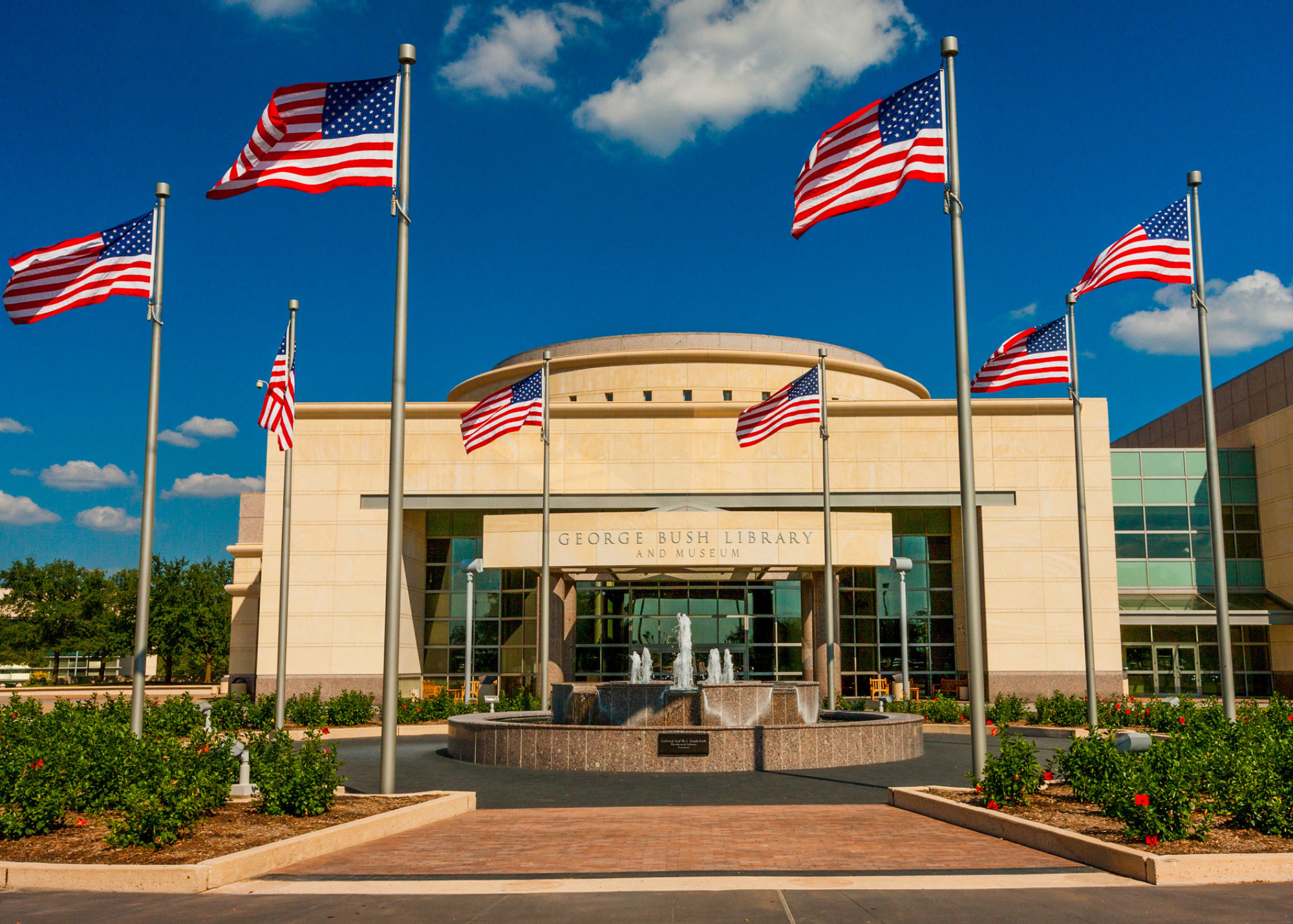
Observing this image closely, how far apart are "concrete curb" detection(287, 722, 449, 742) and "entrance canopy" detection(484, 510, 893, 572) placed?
5846 mm

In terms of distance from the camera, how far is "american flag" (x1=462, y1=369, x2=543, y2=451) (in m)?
24.0

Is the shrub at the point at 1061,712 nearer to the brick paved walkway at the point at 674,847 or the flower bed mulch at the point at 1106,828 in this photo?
the flower bed mulch at the point at 1106,828

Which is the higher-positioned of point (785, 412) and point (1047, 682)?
point (785, 412)

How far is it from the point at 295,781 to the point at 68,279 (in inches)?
341

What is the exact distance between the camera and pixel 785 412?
24.2 meters

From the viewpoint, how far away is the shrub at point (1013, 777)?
37.9 feet

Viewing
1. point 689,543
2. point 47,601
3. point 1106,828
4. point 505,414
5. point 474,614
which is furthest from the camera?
point 47,601

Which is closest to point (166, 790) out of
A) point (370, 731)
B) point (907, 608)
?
point (370, 731)

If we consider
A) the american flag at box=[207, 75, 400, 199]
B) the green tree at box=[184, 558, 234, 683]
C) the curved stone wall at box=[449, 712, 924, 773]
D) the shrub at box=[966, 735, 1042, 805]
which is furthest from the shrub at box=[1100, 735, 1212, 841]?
the green tree at box=[184, 558, 234, 683]

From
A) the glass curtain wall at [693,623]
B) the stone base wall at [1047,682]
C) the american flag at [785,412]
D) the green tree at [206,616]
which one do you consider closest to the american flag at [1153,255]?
the american flag at [785,412]

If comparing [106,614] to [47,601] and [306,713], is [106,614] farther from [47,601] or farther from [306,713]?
[306,713]

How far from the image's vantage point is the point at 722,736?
16938 millimetres

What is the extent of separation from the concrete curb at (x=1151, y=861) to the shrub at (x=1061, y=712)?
584 inches

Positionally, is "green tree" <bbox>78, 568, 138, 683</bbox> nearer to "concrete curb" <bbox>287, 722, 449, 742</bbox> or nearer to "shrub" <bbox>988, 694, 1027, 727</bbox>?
"concrete curb" <bbox>287, 722, 449, 742</bbox>
